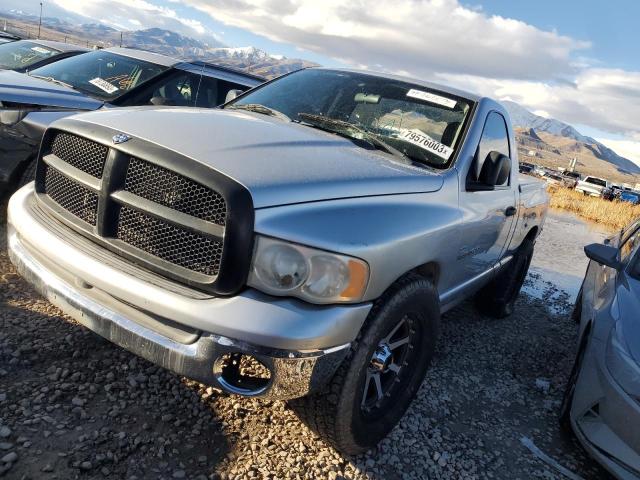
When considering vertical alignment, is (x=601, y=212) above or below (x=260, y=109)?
below

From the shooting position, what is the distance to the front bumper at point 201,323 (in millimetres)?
1798

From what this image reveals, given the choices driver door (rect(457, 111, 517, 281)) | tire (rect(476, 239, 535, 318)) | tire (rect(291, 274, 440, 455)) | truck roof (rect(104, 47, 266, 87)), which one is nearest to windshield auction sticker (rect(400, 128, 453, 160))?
driver door (rect(457, 111, 517, 281))

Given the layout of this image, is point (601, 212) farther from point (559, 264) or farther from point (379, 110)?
point (379, 110)

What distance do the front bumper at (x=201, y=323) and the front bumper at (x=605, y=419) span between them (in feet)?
4.93

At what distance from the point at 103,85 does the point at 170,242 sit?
13.3 feet

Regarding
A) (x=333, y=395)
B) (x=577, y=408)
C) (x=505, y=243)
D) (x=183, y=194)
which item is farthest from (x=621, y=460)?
(x=183, y=194)

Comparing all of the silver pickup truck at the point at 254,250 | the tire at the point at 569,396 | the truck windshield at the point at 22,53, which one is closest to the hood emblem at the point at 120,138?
the silver pickup truck at the point at 254,250

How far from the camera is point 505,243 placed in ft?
13.2

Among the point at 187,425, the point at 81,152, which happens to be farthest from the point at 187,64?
the point at 187,425

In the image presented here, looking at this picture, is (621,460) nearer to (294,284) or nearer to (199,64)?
(294,284)

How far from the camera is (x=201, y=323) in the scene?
1815mm

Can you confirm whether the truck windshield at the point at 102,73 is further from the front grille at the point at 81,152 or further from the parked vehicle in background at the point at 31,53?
the front grille at the point at 81,152

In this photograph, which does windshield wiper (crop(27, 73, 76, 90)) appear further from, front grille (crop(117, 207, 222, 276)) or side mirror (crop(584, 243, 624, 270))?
side mirror (crop(584, 243, 624, 270))

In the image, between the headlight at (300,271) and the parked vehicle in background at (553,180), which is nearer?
the headlight at (300,271)
